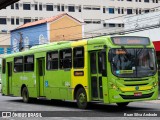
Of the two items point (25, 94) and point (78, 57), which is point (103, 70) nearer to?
point (78, 57)

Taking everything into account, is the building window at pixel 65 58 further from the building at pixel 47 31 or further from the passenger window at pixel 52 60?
the building at pixel 47 31

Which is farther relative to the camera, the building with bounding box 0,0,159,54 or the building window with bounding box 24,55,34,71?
the building with bounding box 0,0,159,54

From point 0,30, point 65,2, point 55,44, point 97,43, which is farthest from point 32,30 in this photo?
point 97,43

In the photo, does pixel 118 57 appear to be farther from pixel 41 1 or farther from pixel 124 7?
pixel 124 7

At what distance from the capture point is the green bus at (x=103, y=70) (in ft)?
55.0

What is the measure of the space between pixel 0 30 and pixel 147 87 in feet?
204

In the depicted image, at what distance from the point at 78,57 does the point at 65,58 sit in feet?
4.13

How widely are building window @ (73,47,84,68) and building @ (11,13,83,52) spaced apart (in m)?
39.6

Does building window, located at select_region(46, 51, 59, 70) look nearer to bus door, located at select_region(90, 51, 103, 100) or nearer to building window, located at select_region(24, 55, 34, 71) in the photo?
building window, located at select_region(24, 55, 34, 71)

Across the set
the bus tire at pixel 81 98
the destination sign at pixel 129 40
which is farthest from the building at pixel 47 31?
the destination sign at pixel 129 40

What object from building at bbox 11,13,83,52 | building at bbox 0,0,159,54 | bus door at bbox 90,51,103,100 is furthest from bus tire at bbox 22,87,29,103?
building at bbox 0,0,159,54

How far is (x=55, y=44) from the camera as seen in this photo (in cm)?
2134

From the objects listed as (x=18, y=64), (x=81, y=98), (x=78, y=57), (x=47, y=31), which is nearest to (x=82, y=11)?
(x=47, y=31)

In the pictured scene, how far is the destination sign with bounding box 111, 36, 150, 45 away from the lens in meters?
17.2
